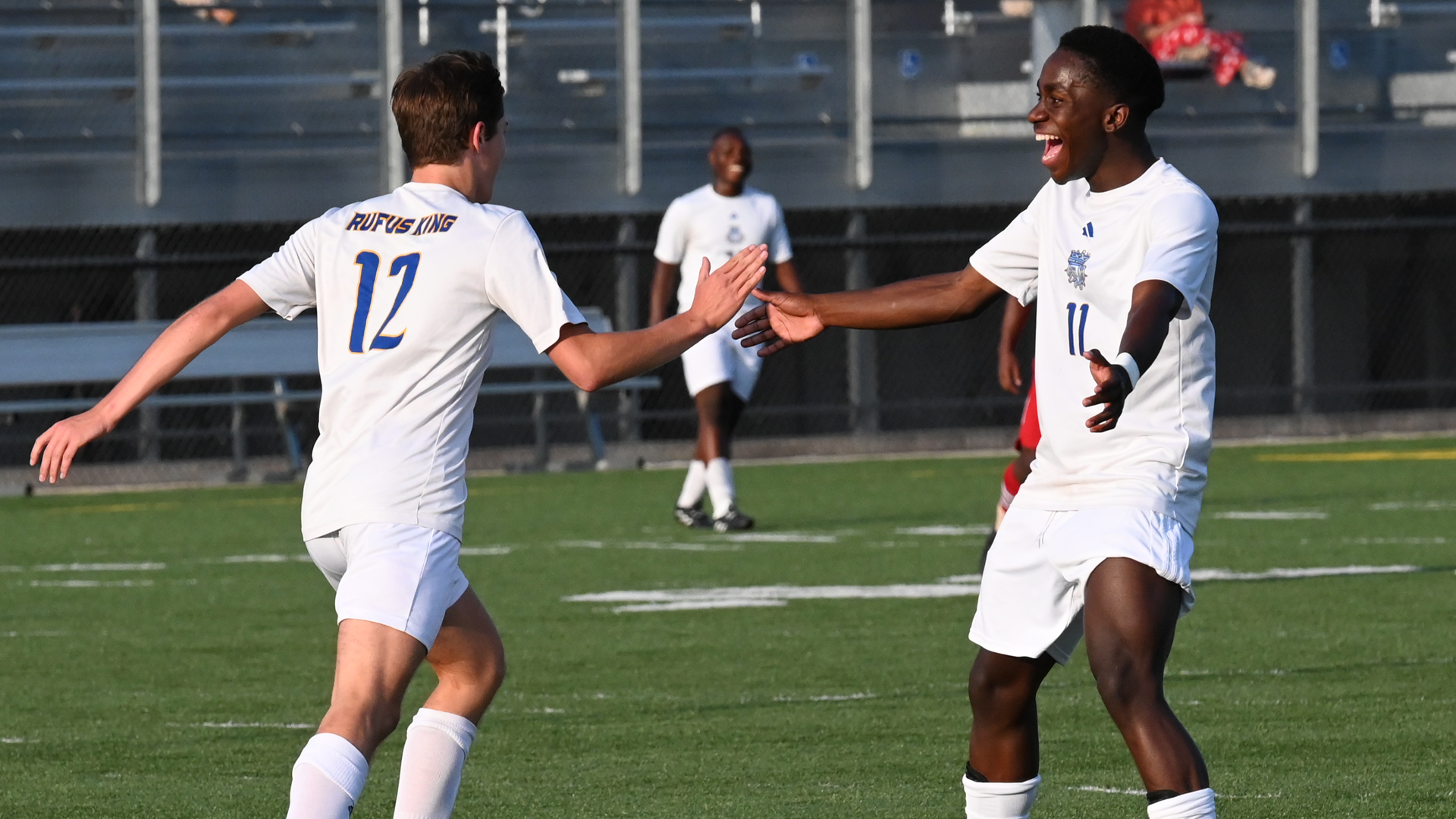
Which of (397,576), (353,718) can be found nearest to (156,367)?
(397,576)

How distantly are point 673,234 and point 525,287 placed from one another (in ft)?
34.0

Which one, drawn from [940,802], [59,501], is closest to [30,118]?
[59,501]

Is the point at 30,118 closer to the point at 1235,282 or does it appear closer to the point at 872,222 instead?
the point at 872,222

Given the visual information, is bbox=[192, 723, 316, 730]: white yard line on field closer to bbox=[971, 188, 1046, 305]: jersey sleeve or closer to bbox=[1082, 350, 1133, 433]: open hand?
bbox=[971, 188, 1046, 305]: jersey sleeve

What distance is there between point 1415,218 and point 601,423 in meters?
7.85

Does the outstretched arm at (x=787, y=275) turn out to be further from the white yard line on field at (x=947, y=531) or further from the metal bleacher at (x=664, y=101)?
the metal bleacher at (x=664, y=101)

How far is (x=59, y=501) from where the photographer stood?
1928 cm

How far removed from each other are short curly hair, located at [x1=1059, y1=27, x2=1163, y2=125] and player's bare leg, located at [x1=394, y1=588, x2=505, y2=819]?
5.42ft

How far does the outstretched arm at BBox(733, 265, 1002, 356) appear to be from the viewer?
5770mm

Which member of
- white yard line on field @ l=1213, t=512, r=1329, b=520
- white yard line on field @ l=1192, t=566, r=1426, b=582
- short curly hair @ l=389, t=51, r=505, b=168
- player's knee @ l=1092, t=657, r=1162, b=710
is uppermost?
short curly hair @ l=389, t=51, r=505, b=168

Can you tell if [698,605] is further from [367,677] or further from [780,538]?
[367,677]

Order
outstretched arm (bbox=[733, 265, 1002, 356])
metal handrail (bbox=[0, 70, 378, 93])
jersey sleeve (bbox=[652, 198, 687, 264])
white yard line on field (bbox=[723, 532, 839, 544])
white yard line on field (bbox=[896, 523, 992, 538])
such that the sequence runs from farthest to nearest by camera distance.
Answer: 1. metal handrail (bbox=[0, 70, 378, 93])
2. jersey sleeve (bbox=[652, 198, 687, 264])
3. white yard line on field (bbox=[896, 523, 992, 538])
4. white yard line on field (bbox=[723, 532, 839, 544])
5. outstretched arm (bbox=[733, 265, 1002, 356])

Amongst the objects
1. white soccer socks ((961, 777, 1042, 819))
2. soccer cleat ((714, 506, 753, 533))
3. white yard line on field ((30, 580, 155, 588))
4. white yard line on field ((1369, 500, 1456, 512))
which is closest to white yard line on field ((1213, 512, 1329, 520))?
white yard line on field ((1369, 500, 1456, 512))

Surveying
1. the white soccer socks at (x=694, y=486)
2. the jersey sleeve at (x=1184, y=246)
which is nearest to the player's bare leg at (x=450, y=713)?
the jersey sleeve at (x=1184, y=246)
